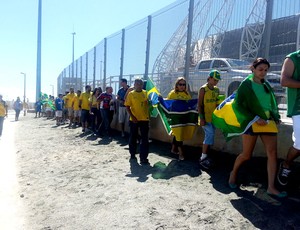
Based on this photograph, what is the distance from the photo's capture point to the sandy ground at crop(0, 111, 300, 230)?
413 cm

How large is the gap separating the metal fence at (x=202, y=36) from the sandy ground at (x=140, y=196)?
213cm

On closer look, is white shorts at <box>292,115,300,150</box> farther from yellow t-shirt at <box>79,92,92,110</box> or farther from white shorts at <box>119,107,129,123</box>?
yellow t-shirt at <box>79,92,92,110</box>

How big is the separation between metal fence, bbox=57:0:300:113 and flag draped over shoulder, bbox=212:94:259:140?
152cm

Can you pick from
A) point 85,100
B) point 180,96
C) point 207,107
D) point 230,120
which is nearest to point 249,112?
point 230,120

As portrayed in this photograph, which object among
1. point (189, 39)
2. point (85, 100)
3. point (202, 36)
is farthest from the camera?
point (85, 100)

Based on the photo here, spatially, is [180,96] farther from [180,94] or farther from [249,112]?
[249,112]

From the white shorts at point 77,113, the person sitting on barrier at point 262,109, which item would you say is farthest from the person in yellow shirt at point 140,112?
the white shorts at point 77,113

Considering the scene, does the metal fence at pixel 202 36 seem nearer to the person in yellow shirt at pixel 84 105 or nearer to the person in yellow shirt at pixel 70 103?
the person in yellow shirt at pixel 84 105

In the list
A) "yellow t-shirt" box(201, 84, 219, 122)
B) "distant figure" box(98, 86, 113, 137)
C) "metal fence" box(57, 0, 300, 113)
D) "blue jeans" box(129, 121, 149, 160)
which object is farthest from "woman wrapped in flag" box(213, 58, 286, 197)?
"distant figure" box(98, 86, 113, 137)

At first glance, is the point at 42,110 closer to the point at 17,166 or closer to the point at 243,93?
the point at 17,166

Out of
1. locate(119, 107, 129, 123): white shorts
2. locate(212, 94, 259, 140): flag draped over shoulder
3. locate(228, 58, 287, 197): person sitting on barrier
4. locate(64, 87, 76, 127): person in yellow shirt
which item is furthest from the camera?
locate(64, 87, 76, 127): person in yellow shirt

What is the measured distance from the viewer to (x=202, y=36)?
8117 millimetres

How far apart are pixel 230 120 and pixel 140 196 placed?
1.71 m

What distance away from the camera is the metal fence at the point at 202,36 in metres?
5.93
